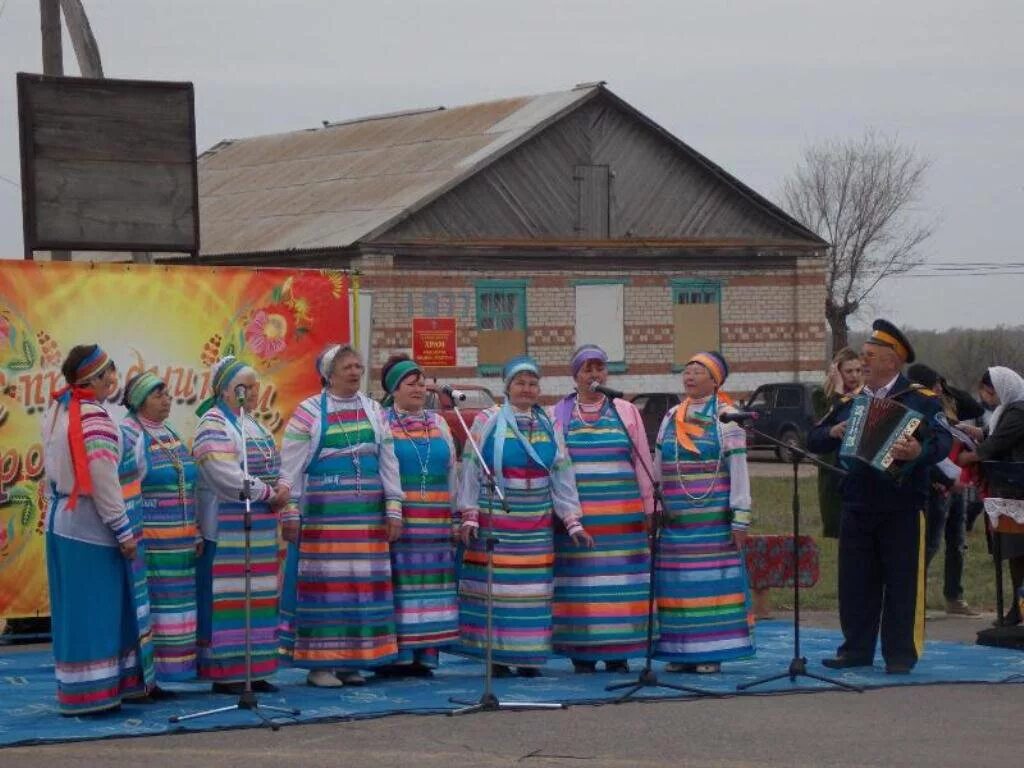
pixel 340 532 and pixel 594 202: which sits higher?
pixel 594 202

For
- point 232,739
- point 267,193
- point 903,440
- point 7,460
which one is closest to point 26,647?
point 7,460

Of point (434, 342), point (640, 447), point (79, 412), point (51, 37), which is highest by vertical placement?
point (51, 37)

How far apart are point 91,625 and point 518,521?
249 cm

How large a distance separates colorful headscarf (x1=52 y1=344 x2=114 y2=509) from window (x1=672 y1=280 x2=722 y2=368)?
32039mm

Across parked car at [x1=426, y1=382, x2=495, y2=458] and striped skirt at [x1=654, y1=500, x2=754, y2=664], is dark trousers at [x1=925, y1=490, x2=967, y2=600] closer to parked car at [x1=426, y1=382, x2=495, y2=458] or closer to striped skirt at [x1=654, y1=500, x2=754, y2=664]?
striped skirt at [x1=654, y1=500, x2=754, y2=664]

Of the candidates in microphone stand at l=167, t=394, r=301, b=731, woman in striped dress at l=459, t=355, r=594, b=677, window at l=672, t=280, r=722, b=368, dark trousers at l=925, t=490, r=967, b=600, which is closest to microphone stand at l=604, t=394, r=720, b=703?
woman in striped dress at l=459, t=355, r=594, b=677

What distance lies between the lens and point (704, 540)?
37.6 ft

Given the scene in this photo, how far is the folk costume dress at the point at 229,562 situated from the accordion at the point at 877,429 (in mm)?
3238

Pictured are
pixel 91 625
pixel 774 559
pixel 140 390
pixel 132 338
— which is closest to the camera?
pixel 91 625

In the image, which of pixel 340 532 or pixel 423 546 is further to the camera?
pixel 423 546

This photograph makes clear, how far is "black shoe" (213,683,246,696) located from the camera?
35.4ft

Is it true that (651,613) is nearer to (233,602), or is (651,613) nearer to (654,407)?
(233,602)

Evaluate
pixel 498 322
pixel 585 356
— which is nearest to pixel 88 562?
pixel 585 356

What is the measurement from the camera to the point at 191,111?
1430cm
